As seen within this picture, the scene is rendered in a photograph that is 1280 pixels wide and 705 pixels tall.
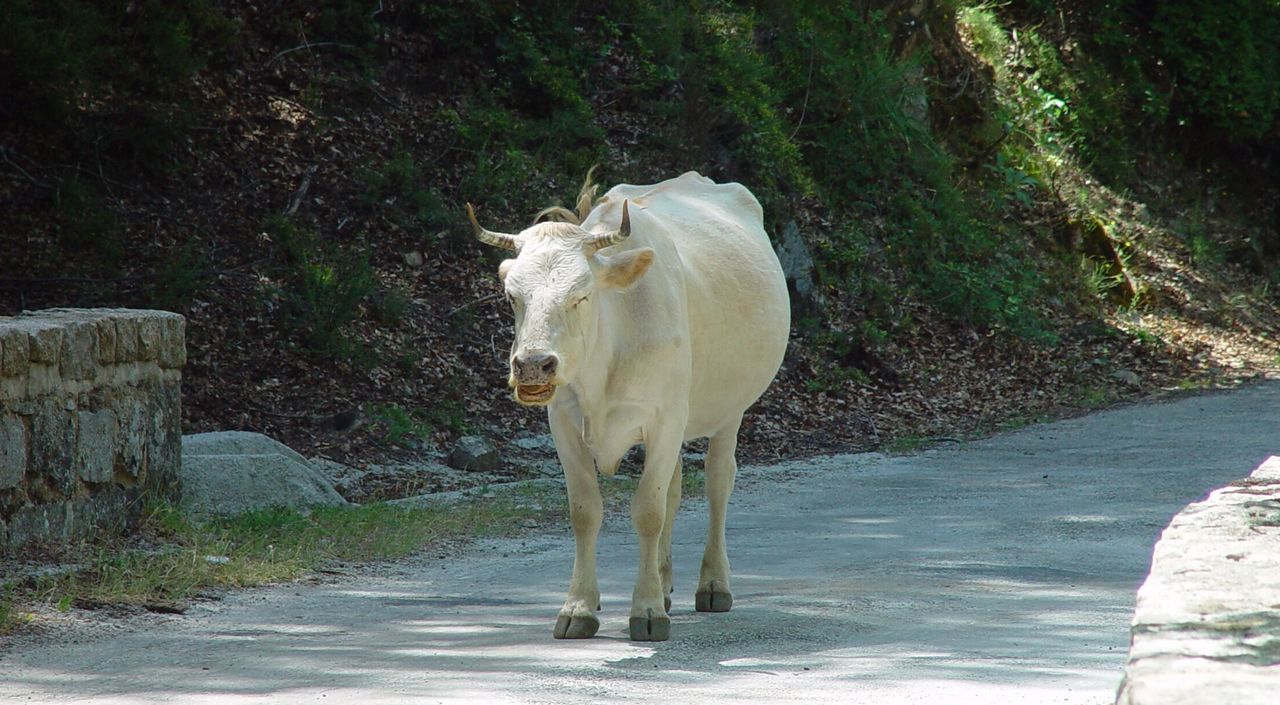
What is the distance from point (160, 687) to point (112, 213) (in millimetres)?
9127

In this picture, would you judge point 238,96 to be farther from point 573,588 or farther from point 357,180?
point 573,588

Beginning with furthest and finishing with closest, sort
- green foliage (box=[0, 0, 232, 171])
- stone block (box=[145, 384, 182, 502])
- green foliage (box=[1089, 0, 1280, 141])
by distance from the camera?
green foliage (box=[1089, 0, 1280, 141])
green foliage (box=[0, 0, 232, 171])
stone block (box=[145, 384, 182, 502])

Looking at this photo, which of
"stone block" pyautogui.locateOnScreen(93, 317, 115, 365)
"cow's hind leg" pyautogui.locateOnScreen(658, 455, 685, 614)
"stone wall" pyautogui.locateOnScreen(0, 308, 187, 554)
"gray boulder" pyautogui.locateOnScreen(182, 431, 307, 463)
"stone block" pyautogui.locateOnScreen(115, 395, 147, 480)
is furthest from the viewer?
"gray boulder" pyautogui.locateOnScreen(182, 431, 307, 463)

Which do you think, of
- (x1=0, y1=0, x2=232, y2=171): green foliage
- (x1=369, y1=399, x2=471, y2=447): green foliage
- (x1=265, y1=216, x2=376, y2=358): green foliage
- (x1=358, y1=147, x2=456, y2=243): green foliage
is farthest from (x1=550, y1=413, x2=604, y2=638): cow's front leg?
(x1=358, y1=147, x2=456, y2=243): green foliage

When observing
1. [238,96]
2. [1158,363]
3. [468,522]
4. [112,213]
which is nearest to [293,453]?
[468,522]

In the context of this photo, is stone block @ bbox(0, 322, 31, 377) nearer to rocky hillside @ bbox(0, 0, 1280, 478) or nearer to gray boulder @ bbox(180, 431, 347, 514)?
gray boulder @ bbox(180, 431, 347, 514)

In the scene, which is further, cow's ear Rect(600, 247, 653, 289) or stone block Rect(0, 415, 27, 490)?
stone block Rect(0, 415, 27, 490)

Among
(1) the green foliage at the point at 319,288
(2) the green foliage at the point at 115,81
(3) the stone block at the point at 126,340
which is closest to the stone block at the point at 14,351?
(3) the stone block at the point at 126,340

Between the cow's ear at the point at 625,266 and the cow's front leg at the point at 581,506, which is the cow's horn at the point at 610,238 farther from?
the cow's front leg at the point at 581,506

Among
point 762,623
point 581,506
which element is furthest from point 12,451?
point 762,623

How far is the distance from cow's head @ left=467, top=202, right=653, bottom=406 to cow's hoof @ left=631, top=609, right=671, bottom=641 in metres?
1.12

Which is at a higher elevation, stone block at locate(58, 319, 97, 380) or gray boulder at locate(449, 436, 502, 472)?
stone block at locate(58, 319, 97, 380)

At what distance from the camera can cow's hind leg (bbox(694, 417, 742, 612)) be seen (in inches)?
290

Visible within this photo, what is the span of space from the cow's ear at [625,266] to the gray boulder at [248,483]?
13.7 ft
